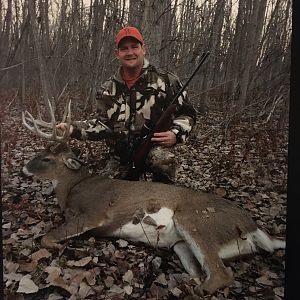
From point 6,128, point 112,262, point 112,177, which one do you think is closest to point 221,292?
point 112,262

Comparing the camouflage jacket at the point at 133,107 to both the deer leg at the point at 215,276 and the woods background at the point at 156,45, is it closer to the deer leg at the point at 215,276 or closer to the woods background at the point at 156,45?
the woods background at the point at 156,45

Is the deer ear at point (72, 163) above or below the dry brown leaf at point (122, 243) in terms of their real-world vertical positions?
above

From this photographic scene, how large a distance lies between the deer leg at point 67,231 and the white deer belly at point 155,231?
0.83 ft

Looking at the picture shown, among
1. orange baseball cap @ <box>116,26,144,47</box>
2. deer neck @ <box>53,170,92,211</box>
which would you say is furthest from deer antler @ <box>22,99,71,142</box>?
orange baseball cap @ <box>116,26,144,47</box>

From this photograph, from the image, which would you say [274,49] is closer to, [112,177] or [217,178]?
[217,178]

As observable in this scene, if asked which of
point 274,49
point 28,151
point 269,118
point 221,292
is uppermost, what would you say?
point 274,49

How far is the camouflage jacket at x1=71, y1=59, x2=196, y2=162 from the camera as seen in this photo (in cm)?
341

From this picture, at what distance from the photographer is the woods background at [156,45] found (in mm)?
3324

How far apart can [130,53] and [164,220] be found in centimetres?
124

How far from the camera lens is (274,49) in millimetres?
3375

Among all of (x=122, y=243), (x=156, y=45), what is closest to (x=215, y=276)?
(x=122, y=243)

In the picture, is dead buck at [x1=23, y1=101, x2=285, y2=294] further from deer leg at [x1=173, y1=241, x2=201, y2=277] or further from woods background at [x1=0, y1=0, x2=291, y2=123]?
woods background at [x1=0, y1=0, x2=291, y2=123]

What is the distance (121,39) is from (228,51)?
0.76 meters

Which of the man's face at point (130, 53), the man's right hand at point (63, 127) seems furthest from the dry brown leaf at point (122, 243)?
the man's face at point (130, 53)
